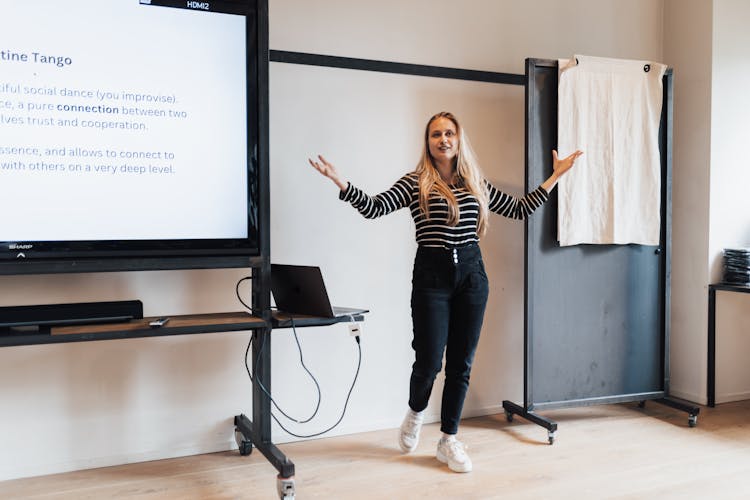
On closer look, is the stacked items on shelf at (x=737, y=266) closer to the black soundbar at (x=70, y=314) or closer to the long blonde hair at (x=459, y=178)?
the long blonde hair at (x=459, y=178)

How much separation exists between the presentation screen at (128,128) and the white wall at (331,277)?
41 centimetres

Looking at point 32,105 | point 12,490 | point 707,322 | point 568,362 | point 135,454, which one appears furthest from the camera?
point 707,322

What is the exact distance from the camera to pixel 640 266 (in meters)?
3.42

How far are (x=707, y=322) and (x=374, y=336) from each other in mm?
1866

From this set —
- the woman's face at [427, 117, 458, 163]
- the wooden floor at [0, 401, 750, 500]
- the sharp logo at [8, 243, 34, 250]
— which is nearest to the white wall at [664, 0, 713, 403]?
the wooden floor at [0, 401, 750, 500]

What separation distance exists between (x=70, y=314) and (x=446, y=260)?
4.61 ft

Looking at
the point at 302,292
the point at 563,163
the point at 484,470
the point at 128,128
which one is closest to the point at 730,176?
the point at 563,163

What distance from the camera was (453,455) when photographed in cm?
265

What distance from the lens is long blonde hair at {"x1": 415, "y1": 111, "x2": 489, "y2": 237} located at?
2662 mm

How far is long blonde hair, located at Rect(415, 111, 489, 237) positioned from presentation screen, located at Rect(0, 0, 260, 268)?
680 millimetres

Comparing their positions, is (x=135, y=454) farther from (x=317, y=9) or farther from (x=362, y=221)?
(x=317, y=9)

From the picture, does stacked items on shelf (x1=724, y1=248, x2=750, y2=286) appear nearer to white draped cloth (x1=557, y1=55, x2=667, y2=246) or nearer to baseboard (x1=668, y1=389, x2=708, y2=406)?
white draped cloth (x1=557, y1=55, x2=667, y2=246)

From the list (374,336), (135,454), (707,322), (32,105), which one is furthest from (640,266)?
(32,105)

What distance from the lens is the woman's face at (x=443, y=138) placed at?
271 cm
